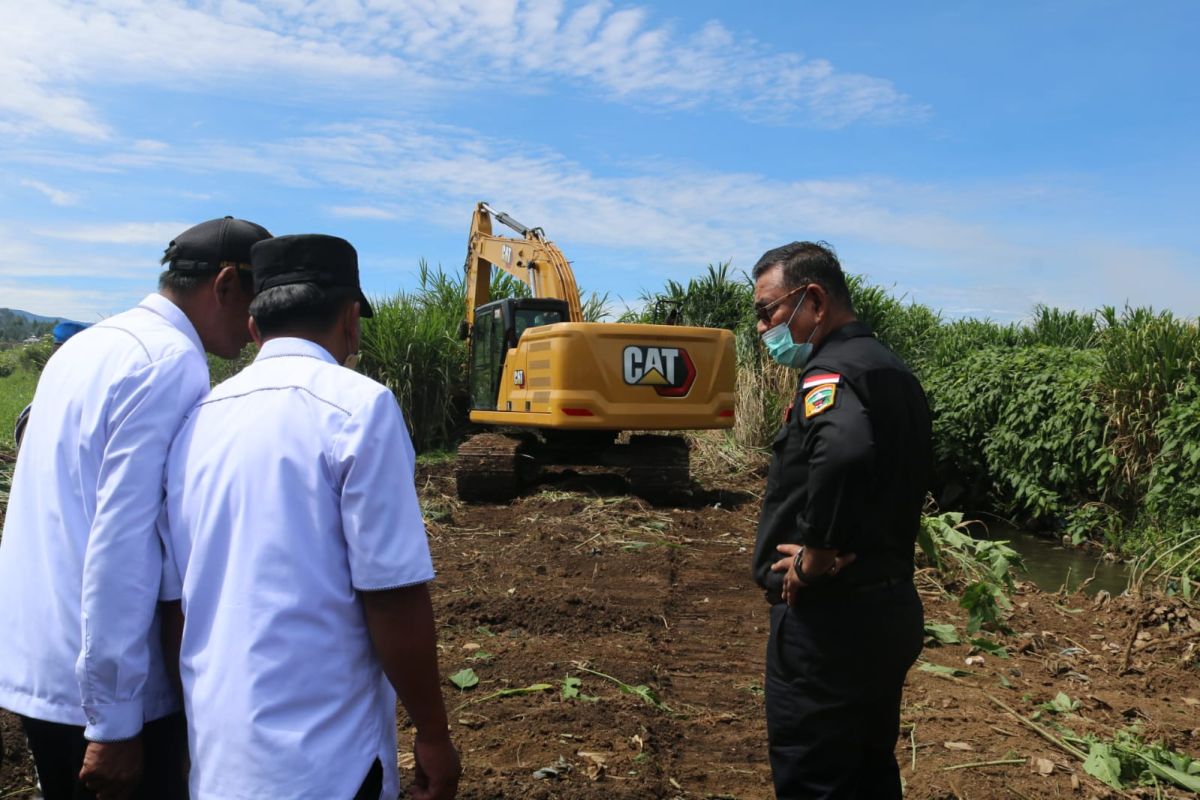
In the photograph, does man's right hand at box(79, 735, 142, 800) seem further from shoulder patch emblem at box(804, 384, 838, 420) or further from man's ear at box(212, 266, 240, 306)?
shoulder patch emblem at box(804, 384, 838, 420)

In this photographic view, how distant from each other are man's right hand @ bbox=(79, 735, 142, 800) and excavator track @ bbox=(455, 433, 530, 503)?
854 cm

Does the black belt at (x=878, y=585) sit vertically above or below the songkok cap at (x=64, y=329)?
below

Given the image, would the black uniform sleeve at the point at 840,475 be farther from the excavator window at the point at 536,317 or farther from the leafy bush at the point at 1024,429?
the leafy bush at the point at 1024,429

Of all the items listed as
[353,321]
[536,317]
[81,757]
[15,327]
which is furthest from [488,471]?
[15,327]

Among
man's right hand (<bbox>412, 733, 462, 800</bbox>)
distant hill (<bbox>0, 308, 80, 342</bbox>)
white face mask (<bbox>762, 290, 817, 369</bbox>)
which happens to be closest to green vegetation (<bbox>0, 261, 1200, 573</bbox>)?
white face mask (<bbox>762, 290, 817, 369</bbox>)

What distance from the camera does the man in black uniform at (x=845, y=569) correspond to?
240cm

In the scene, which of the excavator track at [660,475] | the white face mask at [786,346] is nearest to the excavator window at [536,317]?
the excavator track at [660,475]

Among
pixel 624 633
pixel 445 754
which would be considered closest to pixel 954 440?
pixel 624 633

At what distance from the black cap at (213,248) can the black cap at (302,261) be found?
31cm

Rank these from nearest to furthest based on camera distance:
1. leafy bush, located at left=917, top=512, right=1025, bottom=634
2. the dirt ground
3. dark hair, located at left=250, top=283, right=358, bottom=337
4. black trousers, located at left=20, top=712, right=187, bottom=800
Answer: dark hair, located at left=250, top=283, right=358, bottom=337 < black trousers, located at left=20, top=712, right=187, bottom=800 < the dirt ground < leafy bush, located at left=917, top=512, right=1025, bottom=634

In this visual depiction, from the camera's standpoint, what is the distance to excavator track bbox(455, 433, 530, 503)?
1044 cm

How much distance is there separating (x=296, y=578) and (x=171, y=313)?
2.79 ft

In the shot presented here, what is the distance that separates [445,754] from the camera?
5.74 feet

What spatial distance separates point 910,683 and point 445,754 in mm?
3738
